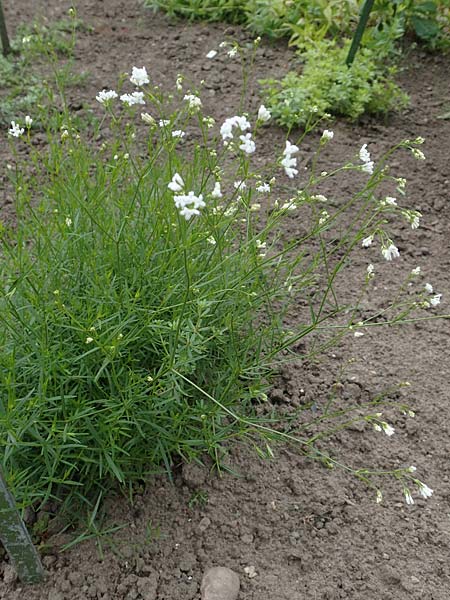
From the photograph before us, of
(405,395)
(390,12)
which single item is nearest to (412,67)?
(390,12)

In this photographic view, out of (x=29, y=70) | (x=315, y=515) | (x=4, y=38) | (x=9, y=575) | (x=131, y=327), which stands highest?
(x=131, y=327)

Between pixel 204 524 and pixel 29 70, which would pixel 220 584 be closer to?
pixel 204 524

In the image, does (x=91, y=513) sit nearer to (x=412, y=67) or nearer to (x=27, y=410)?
(x=27, y=410)

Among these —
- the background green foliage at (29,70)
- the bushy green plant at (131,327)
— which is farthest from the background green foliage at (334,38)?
the bushy green plant at (131,327)

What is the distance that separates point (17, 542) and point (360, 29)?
3.49 metres

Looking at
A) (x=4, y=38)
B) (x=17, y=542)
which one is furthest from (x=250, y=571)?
(x=4, y=38)

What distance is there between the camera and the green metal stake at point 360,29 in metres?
4.14

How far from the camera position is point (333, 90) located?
13.6ft

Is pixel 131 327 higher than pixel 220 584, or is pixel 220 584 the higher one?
pixel 131 327

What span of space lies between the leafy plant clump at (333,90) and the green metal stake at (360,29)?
0.04m

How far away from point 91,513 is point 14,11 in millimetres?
4319

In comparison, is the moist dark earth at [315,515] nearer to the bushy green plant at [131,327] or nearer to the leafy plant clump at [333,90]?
the bushy green plant at [131,327]

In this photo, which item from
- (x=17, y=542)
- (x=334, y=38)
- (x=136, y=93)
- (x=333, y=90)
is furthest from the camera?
(x=334, y=38)

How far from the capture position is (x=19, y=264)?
2178 mm
